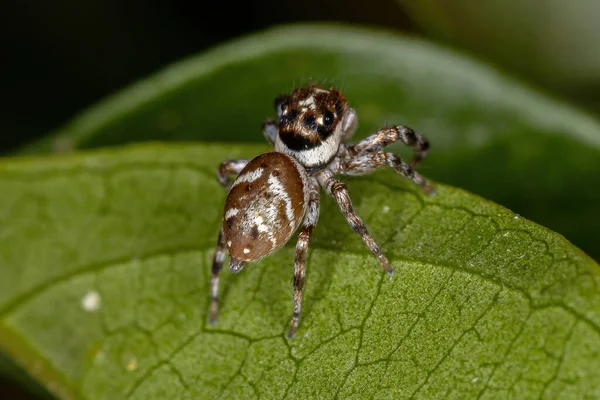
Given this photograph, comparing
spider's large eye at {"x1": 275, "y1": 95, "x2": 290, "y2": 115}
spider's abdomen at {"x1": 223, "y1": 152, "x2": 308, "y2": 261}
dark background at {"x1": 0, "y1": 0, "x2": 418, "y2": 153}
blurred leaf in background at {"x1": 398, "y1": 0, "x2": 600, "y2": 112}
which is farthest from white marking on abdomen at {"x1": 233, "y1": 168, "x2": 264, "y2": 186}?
dark background at {"x1": 0, "y1": 0, "x2": 418, "y2": 153}

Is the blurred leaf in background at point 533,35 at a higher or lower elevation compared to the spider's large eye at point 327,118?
higher

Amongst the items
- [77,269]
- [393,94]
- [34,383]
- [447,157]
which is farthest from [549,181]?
[34,383]

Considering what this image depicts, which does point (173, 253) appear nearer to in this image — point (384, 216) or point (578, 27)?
point (384, 216)

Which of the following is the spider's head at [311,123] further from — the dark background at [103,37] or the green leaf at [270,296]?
the dark background at [103,37]

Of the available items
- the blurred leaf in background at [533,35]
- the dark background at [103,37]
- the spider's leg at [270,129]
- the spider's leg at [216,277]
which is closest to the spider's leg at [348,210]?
the spider's leg at [270,129]

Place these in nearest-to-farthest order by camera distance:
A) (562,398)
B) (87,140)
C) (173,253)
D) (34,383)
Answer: (562,398), (173,253), (34,383), (87,140)

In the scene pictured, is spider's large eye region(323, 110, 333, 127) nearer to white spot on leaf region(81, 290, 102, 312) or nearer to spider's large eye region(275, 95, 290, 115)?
spider's large eye region(275, 95, 290, 115)

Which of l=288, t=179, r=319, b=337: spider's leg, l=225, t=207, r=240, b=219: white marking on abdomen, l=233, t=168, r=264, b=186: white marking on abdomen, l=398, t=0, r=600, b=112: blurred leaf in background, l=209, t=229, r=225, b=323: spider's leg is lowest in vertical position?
l=209, t=229, r=225, b=323: spider's leg
